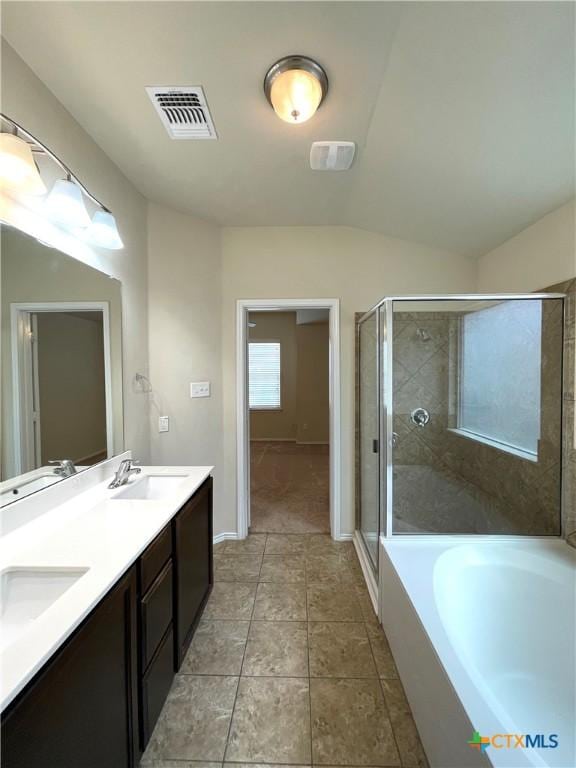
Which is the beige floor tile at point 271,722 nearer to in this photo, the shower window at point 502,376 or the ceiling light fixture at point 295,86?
the shower window at point 502,376

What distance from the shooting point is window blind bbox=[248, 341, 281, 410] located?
658 cm

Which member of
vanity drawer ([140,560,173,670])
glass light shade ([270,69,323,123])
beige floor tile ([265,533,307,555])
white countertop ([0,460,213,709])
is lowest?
beige floor tile ([265,533,307,555])

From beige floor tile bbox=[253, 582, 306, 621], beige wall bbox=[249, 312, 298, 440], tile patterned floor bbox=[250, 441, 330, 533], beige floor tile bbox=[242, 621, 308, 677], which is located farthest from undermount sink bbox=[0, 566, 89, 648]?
beige wall bbox=[249, 312, 298, 440]

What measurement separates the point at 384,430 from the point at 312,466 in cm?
320

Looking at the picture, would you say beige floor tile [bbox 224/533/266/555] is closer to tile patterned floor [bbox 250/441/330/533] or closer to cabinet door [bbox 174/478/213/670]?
tile patterned floor [bbox 250/441/330/533]

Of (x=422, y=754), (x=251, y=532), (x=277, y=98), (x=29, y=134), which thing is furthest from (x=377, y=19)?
(x=251, y=532)

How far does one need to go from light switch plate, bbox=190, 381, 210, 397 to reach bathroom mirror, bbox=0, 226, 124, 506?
0.63 metres

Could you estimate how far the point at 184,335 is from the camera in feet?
8.11

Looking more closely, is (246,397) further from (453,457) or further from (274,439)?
(274,439)

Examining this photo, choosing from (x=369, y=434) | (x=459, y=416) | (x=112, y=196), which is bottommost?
(x=369, y=434)

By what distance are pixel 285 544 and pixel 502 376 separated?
7.17ft

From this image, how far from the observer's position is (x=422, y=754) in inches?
47.7

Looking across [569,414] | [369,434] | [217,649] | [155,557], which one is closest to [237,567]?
[217,649]

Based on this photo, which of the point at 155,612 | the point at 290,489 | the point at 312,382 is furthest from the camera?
the point at 312,382
